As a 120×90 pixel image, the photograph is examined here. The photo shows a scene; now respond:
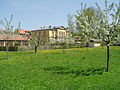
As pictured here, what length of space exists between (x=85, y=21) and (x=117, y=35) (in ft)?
6.30

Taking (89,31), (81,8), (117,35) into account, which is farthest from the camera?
(81,8)

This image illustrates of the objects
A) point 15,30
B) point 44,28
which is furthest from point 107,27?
point 44,28

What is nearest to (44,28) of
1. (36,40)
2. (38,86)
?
(36,40)

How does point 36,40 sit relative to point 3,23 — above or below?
below

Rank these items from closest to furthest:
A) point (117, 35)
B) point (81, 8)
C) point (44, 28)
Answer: point (117, 35)
point (81, 8)
point (44, 28)

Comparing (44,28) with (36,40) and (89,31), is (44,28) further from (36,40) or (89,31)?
(89,31)

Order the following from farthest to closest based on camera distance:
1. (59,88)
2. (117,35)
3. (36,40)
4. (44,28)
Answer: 1. (44,28)
2. (36,40)
3. (117,35)
4. (59,88)

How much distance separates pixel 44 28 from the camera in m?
63.0

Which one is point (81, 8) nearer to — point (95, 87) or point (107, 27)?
point (107, 27)

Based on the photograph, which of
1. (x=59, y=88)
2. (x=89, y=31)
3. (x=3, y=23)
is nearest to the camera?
(x=59, y=88)

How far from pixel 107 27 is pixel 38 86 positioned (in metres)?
4.79

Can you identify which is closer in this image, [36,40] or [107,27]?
[107,27]

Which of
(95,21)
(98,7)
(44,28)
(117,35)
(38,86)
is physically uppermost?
(44,28)

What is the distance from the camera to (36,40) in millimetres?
24953
